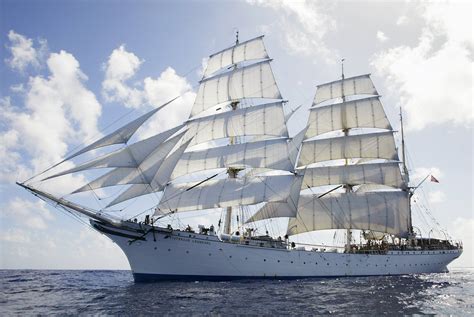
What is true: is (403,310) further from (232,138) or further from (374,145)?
(374,145)

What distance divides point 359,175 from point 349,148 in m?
3.92

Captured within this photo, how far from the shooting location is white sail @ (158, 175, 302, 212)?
41.6 metres

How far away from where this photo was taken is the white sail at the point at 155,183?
1400 inches

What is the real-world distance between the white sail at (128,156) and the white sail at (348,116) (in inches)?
1090

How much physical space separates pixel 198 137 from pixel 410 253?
104 feet

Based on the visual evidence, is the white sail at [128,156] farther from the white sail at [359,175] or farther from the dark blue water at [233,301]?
the white sail at [359,175]

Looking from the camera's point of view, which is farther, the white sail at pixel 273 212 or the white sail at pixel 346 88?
the white sail at pixel 346 88

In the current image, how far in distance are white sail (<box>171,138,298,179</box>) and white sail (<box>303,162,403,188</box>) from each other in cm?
1149

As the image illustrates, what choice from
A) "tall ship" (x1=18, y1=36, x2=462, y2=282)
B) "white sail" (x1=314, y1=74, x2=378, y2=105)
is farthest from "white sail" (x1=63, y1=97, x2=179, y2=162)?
"white sail" (x1=314, y1=74, x2=378, y2=105)

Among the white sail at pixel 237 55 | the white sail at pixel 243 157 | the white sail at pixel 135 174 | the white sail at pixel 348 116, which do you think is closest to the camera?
the white sail at pixel 135 174

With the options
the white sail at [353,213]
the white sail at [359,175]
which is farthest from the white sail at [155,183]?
the white sail at [359,175]

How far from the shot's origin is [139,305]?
22969 mm

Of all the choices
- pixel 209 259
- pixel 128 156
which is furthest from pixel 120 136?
pixel 209 259

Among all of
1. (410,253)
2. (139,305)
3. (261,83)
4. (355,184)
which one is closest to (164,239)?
(139,305)
